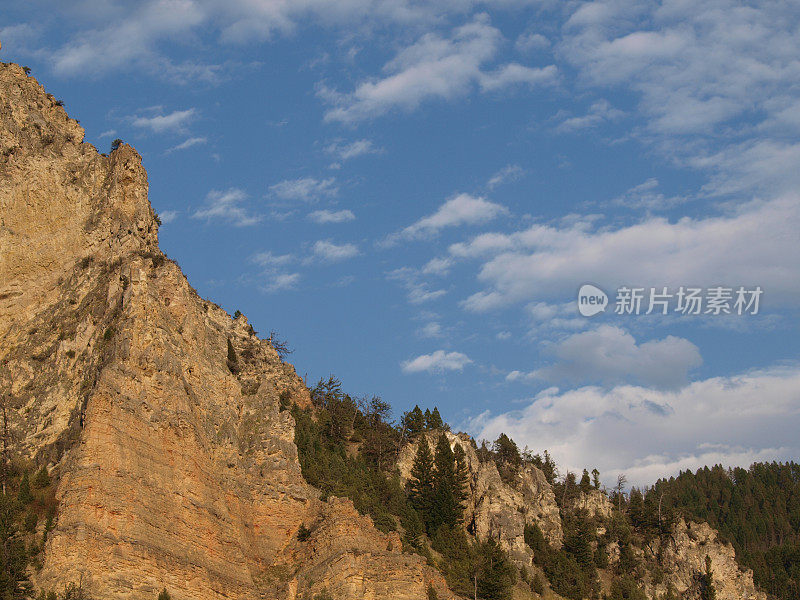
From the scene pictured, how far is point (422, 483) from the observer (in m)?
91.4

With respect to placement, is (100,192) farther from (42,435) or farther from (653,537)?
(653,537)

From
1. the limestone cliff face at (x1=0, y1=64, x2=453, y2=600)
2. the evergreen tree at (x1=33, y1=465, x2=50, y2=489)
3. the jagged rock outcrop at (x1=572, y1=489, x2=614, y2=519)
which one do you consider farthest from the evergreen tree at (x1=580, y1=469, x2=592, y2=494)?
the evergreen tree at (x1=33, y1=465, x2=50, y2=489)

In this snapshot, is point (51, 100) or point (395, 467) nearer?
point (51, 100)

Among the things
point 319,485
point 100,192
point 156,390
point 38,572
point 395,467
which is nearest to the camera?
point 38,572

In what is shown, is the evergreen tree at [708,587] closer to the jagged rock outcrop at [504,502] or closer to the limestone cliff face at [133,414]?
the jagged rock outcrop at [504,502]

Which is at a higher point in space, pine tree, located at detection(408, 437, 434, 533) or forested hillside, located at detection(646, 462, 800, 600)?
forested hillside, located at detection(646, 462, 800, 600)

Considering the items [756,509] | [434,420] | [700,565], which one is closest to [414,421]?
[434,420]

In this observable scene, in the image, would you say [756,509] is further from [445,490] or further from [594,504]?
[445,490]

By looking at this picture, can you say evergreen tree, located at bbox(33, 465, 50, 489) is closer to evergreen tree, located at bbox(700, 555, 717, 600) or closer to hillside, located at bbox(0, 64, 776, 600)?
hillside, located at bbox(0, 64, 776, 600)

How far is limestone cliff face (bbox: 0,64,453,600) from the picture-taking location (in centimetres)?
5338

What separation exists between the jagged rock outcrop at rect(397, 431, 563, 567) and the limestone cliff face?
950 inches

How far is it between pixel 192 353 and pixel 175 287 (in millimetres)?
4659

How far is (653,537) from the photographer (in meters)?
105

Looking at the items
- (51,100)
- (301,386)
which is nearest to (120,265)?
(51,100)
